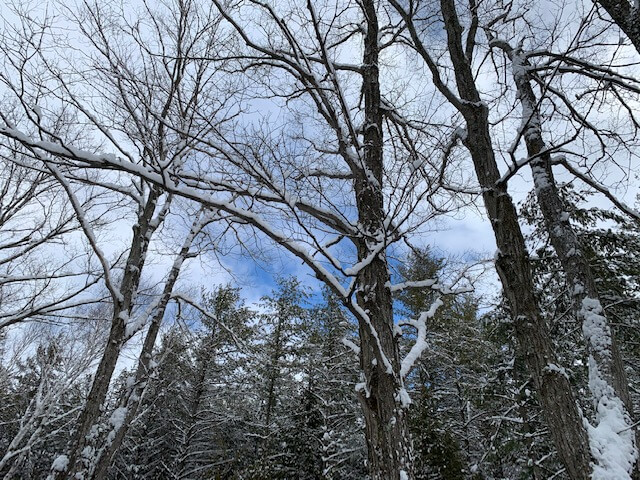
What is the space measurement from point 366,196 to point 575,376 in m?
7.99

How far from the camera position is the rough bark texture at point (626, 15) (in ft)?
9.22

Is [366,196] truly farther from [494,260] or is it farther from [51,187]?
[51,187]

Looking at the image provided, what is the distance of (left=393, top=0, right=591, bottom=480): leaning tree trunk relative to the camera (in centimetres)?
301

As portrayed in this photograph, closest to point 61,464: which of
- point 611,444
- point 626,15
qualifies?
point 611,444

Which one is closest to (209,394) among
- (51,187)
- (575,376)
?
(51,187)

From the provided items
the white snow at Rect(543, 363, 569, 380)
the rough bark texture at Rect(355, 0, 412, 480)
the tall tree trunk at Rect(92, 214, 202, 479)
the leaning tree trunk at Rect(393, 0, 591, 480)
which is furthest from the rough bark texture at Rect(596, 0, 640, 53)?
the tall tree trunk at Rect(92, 214, 202, 479)

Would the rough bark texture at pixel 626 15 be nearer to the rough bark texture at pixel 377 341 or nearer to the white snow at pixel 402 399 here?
the rough bark texture at pixel 377 341

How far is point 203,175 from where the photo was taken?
2975 mm

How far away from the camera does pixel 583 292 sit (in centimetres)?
404

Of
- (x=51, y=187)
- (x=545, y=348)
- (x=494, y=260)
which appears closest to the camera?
(x=545, y=348)

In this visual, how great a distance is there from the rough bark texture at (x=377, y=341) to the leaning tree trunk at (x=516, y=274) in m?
1.02

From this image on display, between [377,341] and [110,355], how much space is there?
13.0ft

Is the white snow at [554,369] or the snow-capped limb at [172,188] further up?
the snow-capped limb at [172,188]

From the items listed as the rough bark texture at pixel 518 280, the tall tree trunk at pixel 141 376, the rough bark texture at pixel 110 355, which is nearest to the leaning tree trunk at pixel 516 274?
the rough bark texture at pixel 518 280
